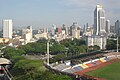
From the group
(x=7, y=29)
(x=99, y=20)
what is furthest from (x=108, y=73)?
(x=99, y=20)

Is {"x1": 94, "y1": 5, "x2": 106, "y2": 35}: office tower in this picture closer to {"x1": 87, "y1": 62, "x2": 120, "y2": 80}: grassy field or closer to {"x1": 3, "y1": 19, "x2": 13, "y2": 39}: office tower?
{"x1": 3, "y1": 19, "x2": 13, "y2": 39}: office tower

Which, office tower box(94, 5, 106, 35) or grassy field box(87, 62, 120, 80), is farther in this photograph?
office tower box(94, 5, 106, 35)

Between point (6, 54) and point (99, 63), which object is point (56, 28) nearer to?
point (6, 54)

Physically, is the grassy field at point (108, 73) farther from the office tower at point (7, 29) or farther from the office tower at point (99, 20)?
the office tower at point (99, 20)

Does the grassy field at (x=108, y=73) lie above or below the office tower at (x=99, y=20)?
below

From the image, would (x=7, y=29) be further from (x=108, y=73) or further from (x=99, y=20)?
(x=108, y=73)

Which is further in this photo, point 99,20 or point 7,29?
point 99,20

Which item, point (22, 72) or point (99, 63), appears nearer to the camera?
point (22, 72)

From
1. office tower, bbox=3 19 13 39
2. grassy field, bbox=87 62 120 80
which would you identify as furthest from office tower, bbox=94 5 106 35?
grassy field, bbox=87 62 120 80

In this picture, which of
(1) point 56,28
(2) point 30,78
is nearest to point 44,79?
(2) point 30,78

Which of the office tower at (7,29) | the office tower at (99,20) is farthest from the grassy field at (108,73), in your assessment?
the office tower at (99,20)

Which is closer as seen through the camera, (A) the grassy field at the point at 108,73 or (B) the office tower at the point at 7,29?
(A) the grassy field at the point at 108,73
